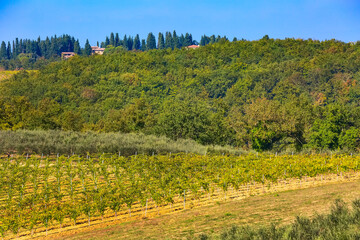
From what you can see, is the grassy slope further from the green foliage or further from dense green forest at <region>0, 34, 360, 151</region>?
dense green forest at <region>0, 34, 360, 151</region>

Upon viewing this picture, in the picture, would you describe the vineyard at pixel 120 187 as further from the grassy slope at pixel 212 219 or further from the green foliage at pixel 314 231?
the green foliage at pixel 314 231

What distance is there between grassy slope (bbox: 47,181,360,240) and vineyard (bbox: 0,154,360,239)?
1.74 meters

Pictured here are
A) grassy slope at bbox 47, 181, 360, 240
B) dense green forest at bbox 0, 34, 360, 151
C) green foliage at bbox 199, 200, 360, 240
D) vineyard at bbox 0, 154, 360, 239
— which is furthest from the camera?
dense green forest at bbox 0, 34, 360, 151

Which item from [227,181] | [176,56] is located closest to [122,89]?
[176,56]

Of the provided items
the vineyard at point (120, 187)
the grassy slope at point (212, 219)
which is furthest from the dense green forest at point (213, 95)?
the grassy slope at point (212, 219)

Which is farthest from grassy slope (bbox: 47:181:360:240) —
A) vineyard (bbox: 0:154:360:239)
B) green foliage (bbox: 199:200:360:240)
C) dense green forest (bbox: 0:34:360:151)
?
dense green forest (bbox: 0:34:360:151)

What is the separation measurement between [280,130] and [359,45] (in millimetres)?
93899

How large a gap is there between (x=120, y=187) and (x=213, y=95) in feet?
327

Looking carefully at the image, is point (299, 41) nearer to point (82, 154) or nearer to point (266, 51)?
point (266, 51)

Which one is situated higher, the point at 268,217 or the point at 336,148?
the point at 268,217

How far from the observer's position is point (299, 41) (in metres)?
150

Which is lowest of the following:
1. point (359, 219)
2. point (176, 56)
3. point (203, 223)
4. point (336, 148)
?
point (336, 148)

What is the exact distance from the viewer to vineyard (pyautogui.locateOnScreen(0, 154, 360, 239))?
19.9 meters

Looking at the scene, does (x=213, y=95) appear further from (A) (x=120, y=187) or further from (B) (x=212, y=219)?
(B) (x=212, y=219)
